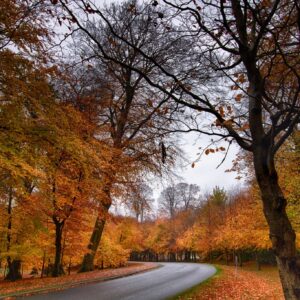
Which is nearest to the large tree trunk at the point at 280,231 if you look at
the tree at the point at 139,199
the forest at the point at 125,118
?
the forest at the point at 125,118

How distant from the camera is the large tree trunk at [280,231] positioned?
15.2 ft

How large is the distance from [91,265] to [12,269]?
5.40 m

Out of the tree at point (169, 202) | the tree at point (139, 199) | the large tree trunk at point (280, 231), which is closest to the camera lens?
the large tree trunk at point (280, 231)

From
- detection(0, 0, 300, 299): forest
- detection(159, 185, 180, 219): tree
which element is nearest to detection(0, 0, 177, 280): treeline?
detection(0, 0, 300, 299): forest

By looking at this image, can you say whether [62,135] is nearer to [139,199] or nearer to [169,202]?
[139,199]

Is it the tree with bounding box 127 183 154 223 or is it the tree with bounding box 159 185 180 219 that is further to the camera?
the tree with bounding box 159 185 180 219

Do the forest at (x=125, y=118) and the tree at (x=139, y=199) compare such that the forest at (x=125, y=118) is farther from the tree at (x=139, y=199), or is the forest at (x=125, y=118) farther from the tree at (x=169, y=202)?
the tree at (x=169, y=202)

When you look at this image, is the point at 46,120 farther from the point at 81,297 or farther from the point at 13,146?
the point at 81,297

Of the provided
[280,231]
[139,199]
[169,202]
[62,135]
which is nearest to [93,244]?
[139,199]

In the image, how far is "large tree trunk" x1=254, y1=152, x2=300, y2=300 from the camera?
463cm

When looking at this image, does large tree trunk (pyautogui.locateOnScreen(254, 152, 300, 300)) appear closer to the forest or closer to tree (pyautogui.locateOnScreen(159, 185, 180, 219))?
the forest

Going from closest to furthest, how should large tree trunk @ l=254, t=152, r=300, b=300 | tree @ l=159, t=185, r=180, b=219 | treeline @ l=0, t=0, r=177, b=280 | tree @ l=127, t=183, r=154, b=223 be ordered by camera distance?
1. large tree trunk @ l=254, t=152, r=300, b=300
2. treeline @ l=0, t=0, r=177, b=280
3. tree @ l=127, t=183, r=154, b=223
4. tree @ l=159, t=185, r=180, b=219

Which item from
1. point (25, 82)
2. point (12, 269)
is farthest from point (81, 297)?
point (12, 269)

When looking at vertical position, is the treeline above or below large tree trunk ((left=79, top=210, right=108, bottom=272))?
above
